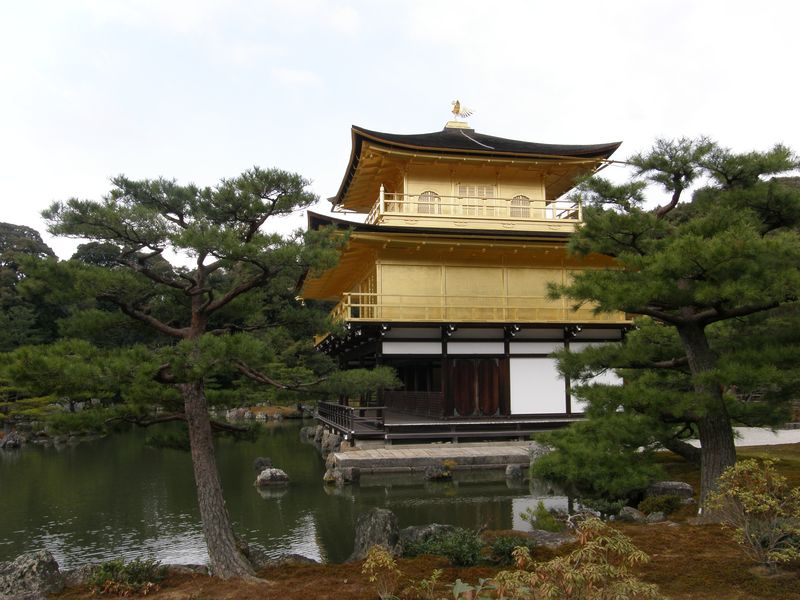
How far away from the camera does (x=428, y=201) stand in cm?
1956

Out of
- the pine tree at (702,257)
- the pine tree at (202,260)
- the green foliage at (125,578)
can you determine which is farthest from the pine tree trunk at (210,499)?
the pine tree at (702,257)

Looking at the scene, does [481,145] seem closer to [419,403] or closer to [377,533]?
[419,403]

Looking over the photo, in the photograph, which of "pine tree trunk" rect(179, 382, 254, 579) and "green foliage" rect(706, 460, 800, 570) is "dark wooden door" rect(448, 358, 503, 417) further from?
"green foliage" rect(706, 460, 800, 570)

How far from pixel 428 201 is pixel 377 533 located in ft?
44.6

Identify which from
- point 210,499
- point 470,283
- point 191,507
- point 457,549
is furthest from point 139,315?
point 470,283

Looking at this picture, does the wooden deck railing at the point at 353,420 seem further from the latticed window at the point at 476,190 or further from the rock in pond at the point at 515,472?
the latticed window at the point at 476,190

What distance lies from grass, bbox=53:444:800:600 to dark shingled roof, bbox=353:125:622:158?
1358 centimetres

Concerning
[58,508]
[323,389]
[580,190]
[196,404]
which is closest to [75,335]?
[196,404]

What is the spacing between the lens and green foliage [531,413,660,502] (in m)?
7.91

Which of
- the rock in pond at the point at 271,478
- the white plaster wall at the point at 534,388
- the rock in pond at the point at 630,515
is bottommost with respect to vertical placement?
the rock in pond at the point at 271,478

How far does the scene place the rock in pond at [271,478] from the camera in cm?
1485

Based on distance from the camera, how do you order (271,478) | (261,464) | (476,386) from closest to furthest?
(271,478)
(261,464)
(476,386)

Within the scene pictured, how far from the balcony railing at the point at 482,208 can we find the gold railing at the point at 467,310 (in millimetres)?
2506

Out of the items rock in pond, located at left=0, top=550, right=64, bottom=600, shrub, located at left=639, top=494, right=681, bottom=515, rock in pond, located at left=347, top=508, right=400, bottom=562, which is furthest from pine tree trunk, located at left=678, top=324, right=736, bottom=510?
rock in pond, located at left=0, top=550, right=64, bottom=600
